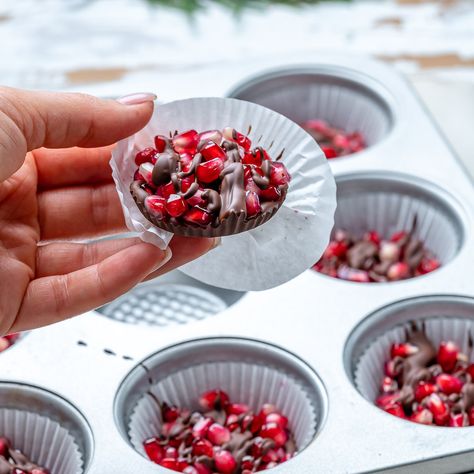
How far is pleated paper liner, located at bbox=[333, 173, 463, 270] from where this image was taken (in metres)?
2.61

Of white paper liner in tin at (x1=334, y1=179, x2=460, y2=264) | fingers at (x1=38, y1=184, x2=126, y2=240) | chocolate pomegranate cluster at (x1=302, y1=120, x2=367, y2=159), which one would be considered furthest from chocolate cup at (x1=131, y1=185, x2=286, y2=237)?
chocolate pomegranate cluster at (x1=302, y1=120, x2=367, y2=159)

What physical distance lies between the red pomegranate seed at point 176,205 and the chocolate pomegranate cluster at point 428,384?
0.76 metres

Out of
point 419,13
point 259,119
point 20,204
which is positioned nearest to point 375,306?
point 259,119

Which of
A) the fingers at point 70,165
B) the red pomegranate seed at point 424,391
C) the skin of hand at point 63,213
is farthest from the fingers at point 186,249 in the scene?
the red pomegranate seed at point 424,391

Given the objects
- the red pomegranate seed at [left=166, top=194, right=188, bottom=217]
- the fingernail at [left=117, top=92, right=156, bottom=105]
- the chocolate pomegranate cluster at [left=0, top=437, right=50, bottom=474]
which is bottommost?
the chocolate pomegranate cluster at [left=0, top=437, right=50, bottom=474]

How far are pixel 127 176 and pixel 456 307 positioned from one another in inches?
36.9

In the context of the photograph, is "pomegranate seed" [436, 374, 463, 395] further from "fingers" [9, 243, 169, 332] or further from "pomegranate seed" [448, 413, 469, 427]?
"fingers" [9, 243, 169, 332]

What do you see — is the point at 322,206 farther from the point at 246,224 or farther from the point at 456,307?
the point at 456,307

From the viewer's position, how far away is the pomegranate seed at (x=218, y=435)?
2082 millimetres

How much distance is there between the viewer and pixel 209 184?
69.3 inches

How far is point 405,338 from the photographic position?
2.31 metres

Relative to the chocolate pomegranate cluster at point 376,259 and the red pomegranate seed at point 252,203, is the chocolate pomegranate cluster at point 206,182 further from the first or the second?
the chocolate pomegranate cluster at point 376,259

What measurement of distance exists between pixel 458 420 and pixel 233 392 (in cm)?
56

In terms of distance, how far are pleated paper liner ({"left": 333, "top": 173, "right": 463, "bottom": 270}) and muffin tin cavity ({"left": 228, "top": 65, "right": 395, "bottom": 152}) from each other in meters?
0.35
